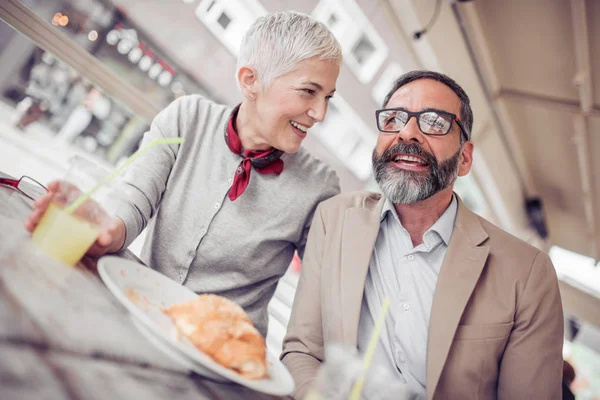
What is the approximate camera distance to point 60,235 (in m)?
0.81

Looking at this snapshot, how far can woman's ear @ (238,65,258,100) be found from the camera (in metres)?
1.55

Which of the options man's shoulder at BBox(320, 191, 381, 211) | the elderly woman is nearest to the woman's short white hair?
the elderly woman

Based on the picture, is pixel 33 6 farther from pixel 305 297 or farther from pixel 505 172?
pixel 505 172

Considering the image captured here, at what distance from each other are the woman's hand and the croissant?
32 cm

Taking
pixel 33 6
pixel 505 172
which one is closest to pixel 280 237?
pixel 33 6

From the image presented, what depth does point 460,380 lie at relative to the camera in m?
1.21

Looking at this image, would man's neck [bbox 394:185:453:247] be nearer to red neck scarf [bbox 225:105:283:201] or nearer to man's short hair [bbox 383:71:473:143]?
man's short hair [bbox 383:71:473:143]

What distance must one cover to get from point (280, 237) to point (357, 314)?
463 millimetres

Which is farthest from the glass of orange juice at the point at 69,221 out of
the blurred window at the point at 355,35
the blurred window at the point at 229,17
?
the blurred window at the point at 355,35

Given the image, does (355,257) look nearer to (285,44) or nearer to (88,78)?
(285,44)

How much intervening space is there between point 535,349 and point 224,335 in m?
1.00

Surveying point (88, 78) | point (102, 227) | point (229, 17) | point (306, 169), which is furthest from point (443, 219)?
point (229, 17)

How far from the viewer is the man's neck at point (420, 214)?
1542 millimetres

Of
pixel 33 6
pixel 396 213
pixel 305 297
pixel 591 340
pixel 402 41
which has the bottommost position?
pixel 305 297
